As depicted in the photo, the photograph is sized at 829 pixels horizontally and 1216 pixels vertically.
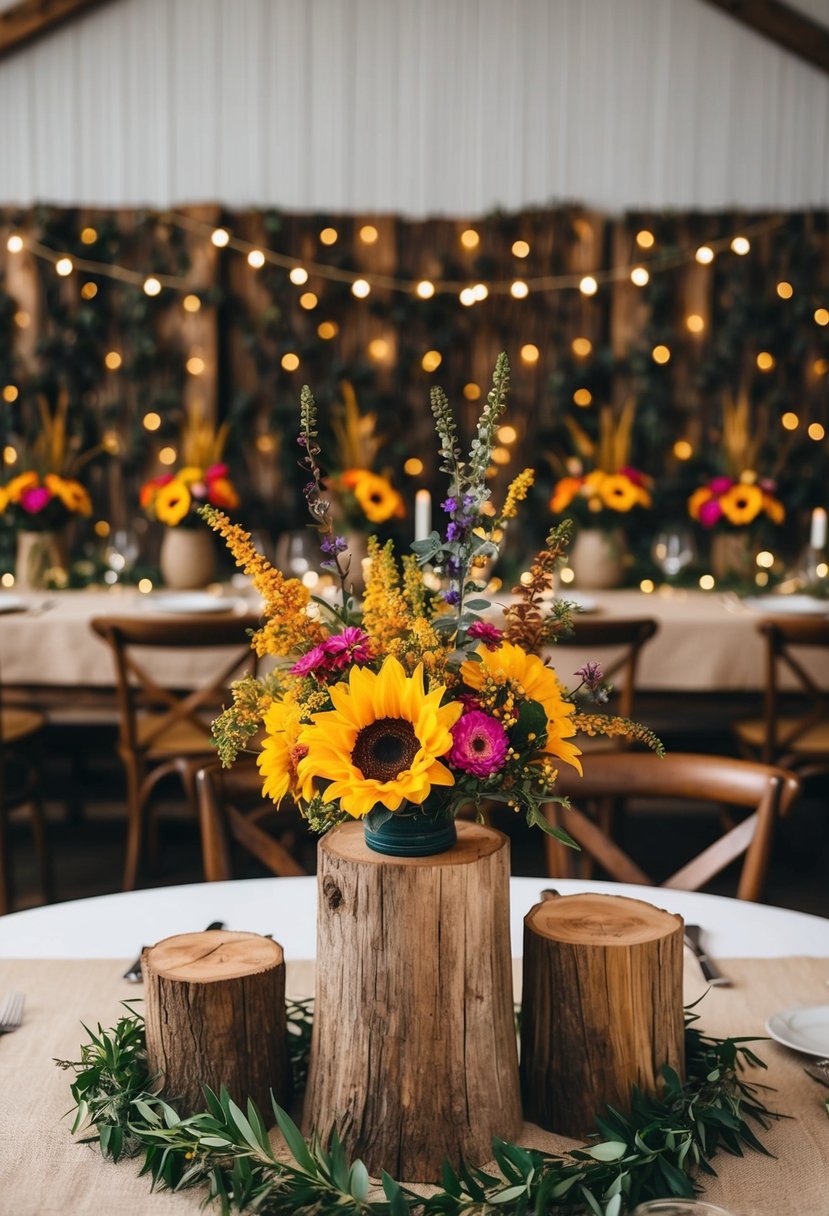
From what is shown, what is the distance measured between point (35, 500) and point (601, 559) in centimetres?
184

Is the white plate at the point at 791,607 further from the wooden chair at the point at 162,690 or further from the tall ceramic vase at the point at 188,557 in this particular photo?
the tall ceramic vase at the point at 188,557

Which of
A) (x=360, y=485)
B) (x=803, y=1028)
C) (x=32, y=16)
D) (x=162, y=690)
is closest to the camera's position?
(x=803, y=1028)

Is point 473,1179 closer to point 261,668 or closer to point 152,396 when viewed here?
point 261,668

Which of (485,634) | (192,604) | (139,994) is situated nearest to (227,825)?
(139,994)

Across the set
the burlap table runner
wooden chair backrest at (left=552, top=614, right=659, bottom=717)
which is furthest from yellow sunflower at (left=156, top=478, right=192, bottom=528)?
the burlap table runner

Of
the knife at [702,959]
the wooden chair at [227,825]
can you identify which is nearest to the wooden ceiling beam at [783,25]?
the wooden chair at [227,825]

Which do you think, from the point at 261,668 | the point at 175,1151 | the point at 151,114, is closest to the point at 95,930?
the point at 175,1151

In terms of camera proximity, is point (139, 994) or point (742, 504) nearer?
point (139, 994)

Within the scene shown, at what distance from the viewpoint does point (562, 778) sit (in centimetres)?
186

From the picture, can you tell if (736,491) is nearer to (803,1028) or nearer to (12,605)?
(12,605)

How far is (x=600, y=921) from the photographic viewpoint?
1085 millimetres

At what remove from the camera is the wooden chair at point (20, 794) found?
10.6 feet

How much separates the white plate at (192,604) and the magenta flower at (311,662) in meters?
2.66

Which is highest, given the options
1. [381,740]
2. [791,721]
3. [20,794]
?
[381,740]
